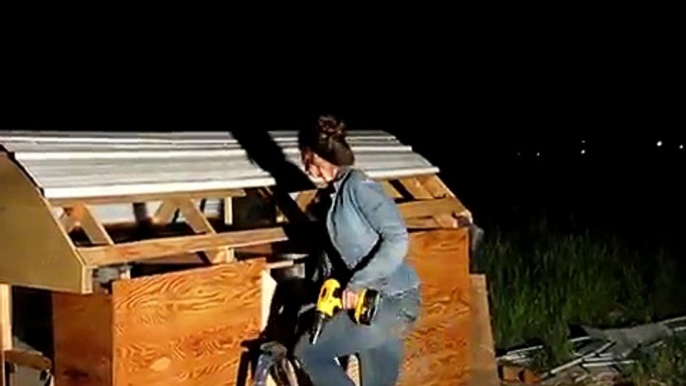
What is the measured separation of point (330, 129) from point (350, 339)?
37.6 inches

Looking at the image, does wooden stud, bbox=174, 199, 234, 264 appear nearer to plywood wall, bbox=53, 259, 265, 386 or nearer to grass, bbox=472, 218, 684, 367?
plywood wall, bbox=53, 259, 265, 386

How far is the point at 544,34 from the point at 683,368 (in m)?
12.7

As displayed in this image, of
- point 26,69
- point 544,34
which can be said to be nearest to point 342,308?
point 26,69

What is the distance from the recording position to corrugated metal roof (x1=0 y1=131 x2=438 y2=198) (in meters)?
4.86

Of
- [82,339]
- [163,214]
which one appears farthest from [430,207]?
→ [82,339]

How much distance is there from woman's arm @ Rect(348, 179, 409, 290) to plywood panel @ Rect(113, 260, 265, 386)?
793mm

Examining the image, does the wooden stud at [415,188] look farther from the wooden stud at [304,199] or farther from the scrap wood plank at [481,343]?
the wooden stud at [304,199]

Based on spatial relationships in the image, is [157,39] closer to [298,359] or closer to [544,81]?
[544,81]

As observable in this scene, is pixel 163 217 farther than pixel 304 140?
Yes

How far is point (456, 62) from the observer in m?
19.9

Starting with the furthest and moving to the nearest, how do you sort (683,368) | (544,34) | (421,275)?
1. (544,34)
2. (683,368)
3. (421,275)

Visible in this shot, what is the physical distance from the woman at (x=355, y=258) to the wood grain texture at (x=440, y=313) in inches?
45.2

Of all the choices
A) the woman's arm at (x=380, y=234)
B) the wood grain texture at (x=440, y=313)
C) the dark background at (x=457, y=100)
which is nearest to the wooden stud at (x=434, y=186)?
the wood grain texture at (x=440, y=313)

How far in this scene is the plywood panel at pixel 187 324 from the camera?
4.78 metres
